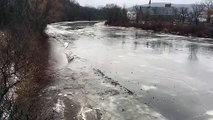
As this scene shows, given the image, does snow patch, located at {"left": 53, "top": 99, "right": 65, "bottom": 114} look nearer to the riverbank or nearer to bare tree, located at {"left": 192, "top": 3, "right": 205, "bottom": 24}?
the riverbank

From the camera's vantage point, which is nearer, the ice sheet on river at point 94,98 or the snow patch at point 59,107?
the snow patch at point 59,107

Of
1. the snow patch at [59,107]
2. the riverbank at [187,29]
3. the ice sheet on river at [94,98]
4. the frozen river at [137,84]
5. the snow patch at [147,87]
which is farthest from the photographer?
the riverbank at [187,29]

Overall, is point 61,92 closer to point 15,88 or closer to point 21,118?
point 15,88

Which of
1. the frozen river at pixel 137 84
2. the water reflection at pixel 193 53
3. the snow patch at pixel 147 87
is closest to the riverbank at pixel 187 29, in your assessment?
the water reflection at pixel 193 53

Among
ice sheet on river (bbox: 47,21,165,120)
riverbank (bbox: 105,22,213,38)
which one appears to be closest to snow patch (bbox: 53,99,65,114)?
ice sheet on river (bbox: 47,21,165,120)

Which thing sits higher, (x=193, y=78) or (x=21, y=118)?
(x=21, y=118)

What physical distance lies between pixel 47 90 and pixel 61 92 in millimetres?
933

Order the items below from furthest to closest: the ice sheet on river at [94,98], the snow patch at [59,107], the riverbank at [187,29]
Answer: the riverbank at [187,29]
the ice sheet on river at [94,98]
the snow patch at [59,107]


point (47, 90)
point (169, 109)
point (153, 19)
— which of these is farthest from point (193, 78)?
point (153, 19)

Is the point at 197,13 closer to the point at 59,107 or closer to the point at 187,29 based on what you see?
the point at 187,29

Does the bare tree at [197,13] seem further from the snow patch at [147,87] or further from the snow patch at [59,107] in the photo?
the snow patch at [59,107]

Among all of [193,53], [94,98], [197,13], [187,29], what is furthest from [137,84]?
[197,13]

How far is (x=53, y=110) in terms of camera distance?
16.3m

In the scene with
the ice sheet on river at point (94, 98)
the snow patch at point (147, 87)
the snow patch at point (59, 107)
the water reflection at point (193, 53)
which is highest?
the snow patch at point (59, 107)
